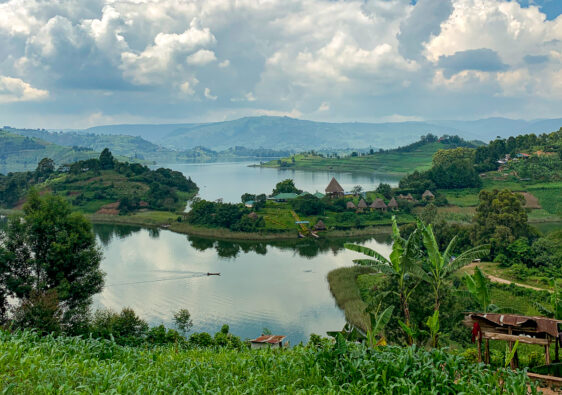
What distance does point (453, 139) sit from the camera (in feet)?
398

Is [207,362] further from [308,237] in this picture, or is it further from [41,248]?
[308,237]

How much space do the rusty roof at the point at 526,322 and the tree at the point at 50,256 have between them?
13.4m

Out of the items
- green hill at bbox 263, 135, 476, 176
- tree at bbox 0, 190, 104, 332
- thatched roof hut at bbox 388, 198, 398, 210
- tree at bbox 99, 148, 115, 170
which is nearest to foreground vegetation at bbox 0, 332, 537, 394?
tree at bbox 0, 190, 104, 332

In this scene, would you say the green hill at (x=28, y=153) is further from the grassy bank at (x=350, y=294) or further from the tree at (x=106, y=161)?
the grassy bank at (x=350, y=294)

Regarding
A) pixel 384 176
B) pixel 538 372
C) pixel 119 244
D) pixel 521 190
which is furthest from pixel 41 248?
pixel 384 176

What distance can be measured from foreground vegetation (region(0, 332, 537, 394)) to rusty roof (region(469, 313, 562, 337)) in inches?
41.3

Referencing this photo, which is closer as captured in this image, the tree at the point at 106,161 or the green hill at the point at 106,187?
the green hill at the point at 106,187

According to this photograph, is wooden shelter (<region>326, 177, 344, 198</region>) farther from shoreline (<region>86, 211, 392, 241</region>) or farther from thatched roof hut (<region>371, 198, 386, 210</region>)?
shoreline (<region>86, 211, 392, 241</region>)

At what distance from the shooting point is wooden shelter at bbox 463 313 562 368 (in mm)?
6809

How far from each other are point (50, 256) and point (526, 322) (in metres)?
15.2

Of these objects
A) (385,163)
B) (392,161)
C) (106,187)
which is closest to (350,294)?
(106,187)

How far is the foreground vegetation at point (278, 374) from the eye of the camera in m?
5.61

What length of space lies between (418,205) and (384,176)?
51512 mm

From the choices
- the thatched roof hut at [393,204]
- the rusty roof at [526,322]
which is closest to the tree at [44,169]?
the thatched roof hut at [393,204]
